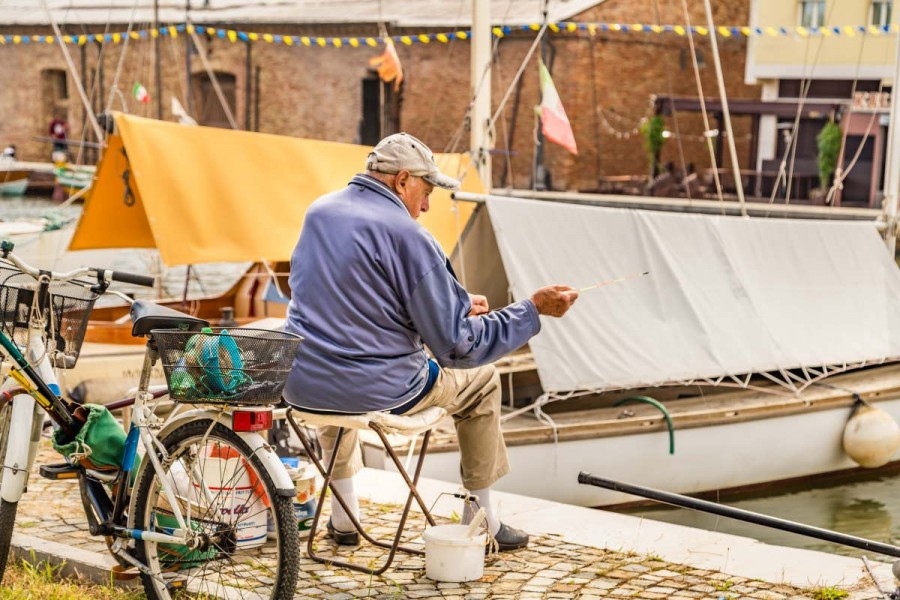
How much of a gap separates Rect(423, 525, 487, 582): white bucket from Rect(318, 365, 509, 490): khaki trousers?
1.03 ft

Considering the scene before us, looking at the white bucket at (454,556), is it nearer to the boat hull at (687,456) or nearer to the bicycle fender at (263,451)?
the bicycle fender at (263,451)

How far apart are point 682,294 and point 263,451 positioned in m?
5.55

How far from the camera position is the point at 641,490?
500 centimetres

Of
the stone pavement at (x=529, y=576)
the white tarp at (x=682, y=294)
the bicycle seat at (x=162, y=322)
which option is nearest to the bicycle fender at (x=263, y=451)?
the bicycle seat at (x=162, y=322)

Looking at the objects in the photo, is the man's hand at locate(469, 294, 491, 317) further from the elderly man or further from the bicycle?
the bicycle

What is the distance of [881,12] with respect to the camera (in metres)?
30.6

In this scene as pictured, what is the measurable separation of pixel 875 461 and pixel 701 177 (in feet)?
79.5

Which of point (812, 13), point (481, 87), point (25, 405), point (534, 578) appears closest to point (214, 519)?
point (25, 405)

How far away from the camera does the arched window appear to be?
140 feet

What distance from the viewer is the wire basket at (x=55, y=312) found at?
4.59m

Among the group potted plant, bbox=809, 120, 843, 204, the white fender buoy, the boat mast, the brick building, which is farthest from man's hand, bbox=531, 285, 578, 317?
the brick building

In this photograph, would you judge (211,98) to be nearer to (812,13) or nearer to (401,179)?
(812,13)

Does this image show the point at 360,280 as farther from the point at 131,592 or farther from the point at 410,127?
the point at 410,127

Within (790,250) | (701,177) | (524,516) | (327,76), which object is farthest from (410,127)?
(524,516)
